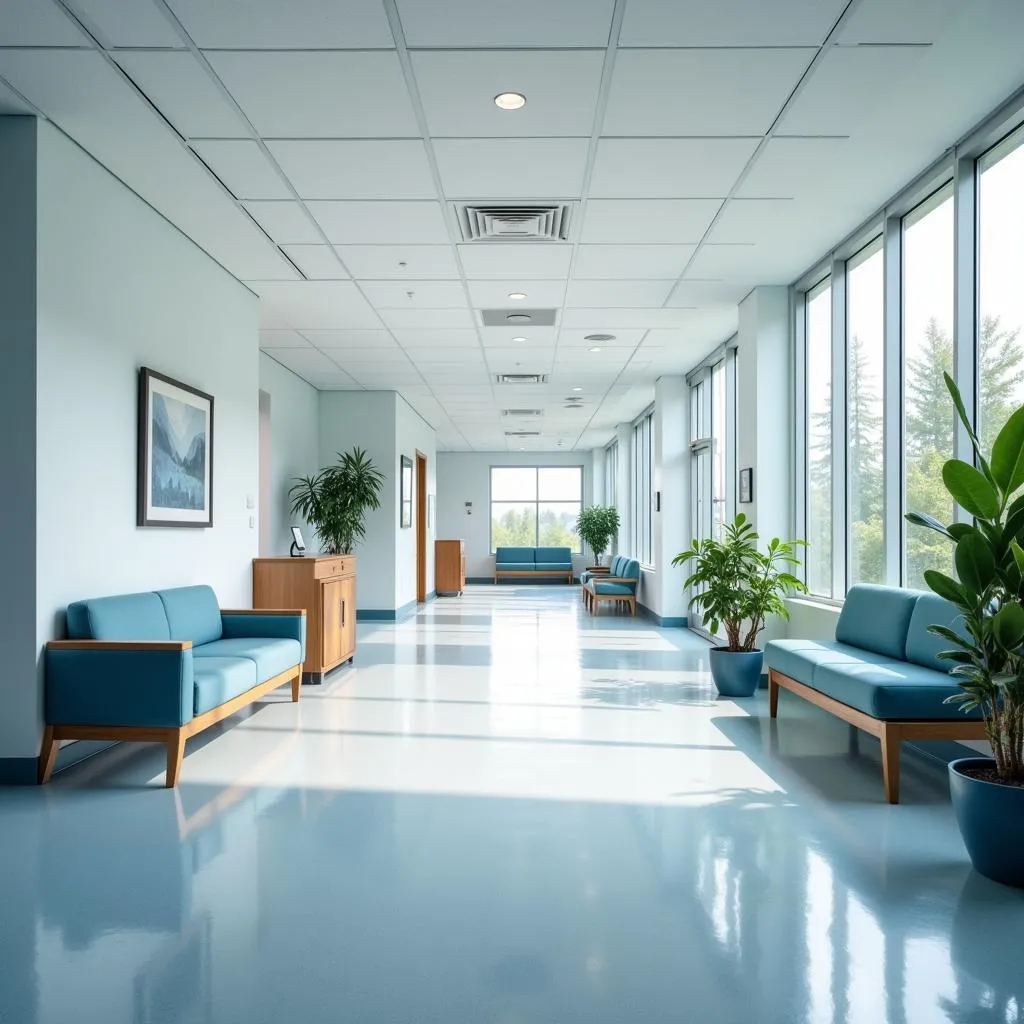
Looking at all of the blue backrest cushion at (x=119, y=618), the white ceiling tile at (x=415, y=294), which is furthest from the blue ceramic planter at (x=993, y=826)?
the white ceiling tile at (x=415, y=294)

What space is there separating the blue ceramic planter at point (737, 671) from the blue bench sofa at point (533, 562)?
13272 mm

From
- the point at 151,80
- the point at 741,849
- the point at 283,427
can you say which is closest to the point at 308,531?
the point at 283,427

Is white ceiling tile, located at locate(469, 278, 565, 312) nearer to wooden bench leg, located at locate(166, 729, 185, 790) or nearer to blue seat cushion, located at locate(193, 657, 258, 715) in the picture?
blue seat cushion, located at locate(193, 657, 258, 715)

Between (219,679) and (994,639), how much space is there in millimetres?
3409

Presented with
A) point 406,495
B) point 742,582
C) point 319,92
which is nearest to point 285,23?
point 319,92

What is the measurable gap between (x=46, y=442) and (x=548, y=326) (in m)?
4.65

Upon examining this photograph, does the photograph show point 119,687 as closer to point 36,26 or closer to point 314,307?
point 36,26

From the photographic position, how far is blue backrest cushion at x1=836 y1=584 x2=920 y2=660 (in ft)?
14.9

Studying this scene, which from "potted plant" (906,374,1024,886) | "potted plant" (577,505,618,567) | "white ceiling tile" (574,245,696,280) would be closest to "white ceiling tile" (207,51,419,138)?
"white ceiling tile" (574,245,696,280)

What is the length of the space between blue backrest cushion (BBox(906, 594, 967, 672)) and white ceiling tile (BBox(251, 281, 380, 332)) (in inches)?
172

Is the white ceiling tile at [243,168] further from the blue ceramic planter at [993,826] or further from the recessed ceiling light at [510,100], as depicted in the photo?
the blue ceramic planter at [993,826]

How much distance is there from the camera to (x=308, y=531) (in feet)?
32.1

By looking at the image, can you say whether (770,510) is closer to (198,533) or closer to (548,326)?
(548,326)

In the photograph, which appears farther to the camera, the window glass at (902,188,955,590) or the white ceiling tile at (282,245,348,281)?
the white ceiling tile at (282,245,348,281)
